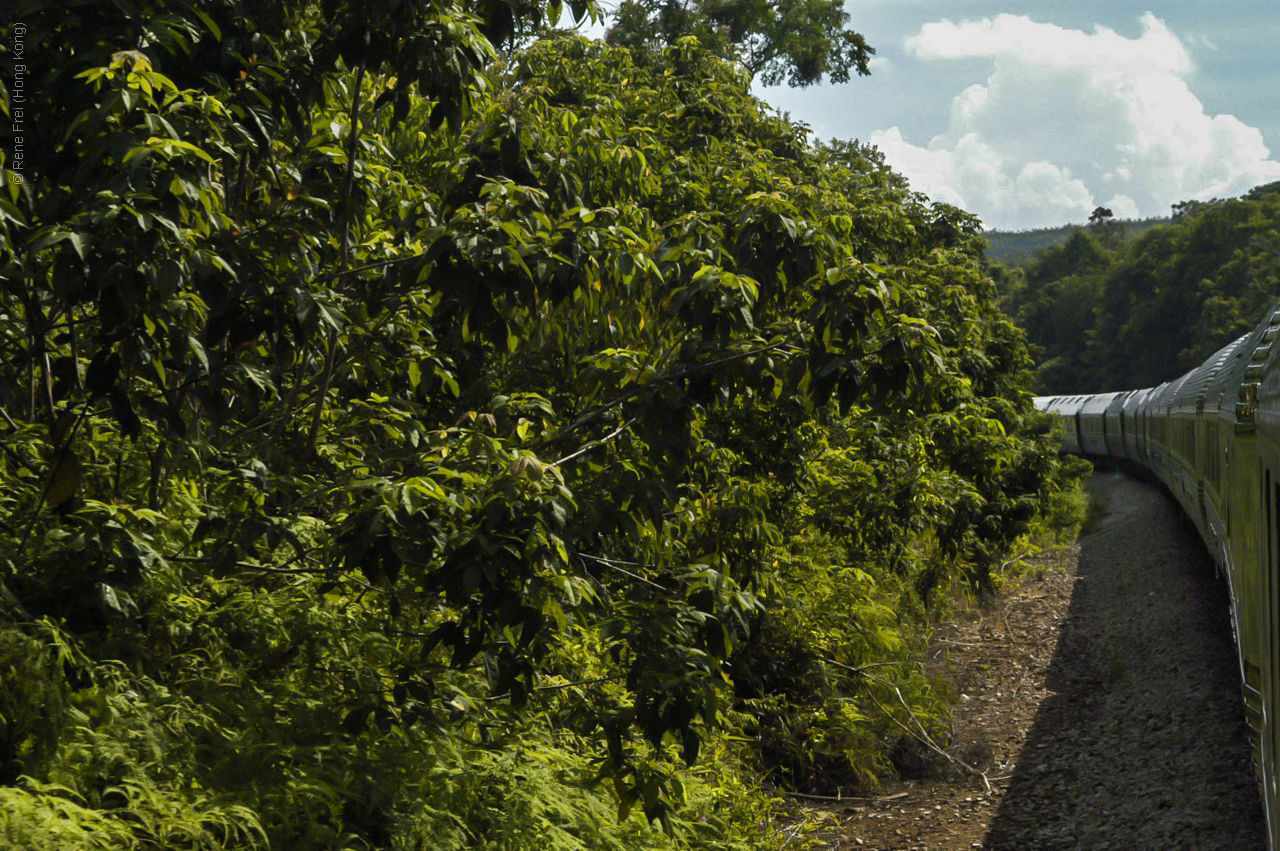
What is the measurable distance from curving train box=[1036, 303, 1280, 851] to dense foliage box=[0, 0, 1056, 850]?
137 centimetres

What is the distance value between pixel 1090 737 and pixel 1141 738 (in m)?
0.52

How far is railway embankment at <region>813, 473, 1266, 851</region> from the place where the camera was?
7.48m

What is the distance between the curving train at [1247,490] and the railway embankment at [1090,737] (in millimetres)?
851

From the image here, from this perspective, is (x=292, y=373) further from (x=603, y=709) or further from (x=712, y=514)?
(x=712, y=514)

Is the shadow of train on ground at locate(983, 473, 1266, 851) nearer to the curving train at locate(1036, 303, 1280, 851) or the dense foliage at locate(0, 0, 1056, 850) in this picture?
the curving train at locate(1036, 303, 1280, 851)

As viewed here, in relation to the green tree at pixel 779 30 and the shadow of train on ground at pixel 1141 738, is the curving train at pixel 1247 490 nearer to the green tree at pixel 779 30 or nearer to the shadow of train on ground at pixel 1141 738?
the shadow of train on ground at pixel 1141 738

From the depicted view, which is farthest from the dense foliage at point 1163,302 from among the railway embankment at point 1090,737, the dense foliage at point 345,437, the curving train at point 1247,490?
the dense foliage at point 345,437

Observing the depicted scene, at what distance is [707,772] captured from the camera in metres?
6.96

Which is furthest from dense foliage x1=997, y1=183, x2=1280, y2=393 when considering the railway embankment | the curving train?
the railway embankment

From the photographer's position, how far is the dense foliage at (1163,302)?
6488cm

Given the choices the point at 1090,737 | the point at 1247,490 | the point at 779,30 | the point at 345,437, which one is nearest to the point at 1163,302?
the point at 779,30

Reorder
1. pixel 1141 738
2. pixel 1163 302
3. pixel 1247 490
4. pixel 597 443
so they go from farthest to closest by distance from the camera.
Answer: pixel 1163 302 → pixel 1141 738 → pixel 1247 490 → pixel 597 443

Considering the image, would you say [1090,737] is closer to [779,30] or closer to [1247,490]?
[1247,490]

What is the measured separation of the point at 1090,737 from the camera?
9625 mm
